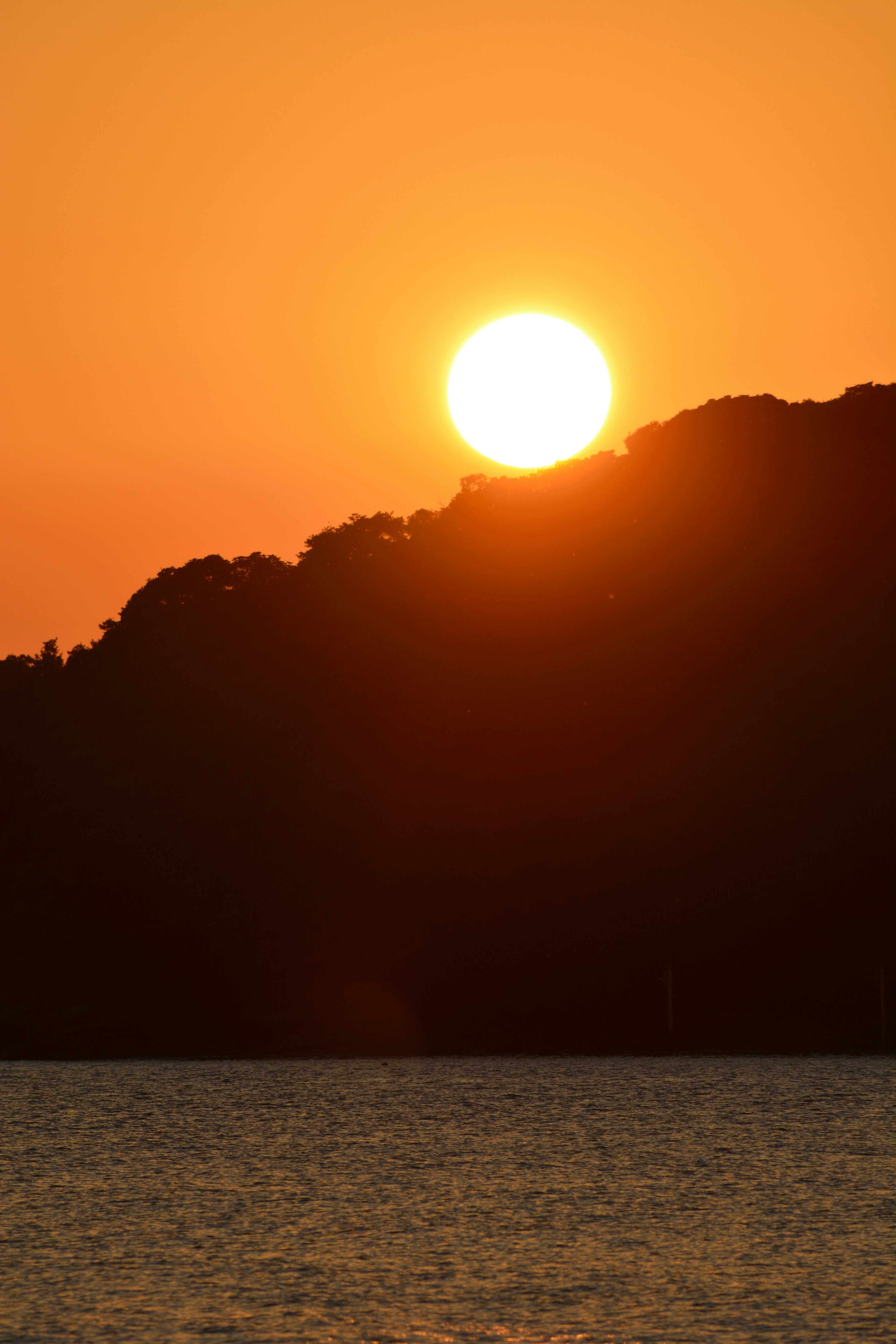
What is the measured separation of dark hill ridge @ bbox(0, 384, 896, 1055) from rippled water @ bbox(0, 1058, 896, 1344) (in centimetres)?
1020

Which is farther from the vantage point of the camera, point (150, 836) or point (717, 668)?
point (150, 836)

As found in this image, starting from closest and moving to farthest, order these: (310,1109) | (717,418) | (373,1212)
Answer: (373,1212) → (310,1109) → (717,418)

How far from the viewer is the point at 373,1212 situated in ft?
34.9

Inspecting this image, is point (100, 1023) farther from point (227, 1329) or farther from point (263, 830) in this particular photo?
point (227, 1329)

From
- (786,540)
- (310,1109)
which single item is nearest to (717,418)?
(786,540)

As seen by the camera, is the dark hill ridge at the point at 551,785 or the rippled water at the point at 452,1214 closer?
A: the rippled water at the point at 452,1214

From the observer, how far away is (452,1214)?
34.4 ft

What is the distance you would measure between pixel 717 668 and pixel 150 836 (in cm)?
1390

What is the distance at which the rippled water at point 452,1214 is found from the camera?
25.2 ft

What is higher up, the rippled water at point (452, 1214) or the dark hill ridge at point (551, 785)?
the dark hill ridge at point (551, 785)

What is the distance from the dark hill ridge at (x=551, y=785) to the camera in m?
30.5

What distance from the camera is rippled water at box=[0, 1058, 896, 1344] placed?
25.2ft

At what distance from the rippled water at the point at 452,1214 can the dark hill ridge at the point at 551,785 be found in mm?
10205

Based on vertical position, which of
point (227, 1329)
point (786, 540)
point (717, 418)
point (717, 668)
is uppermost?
point (717, 418)
